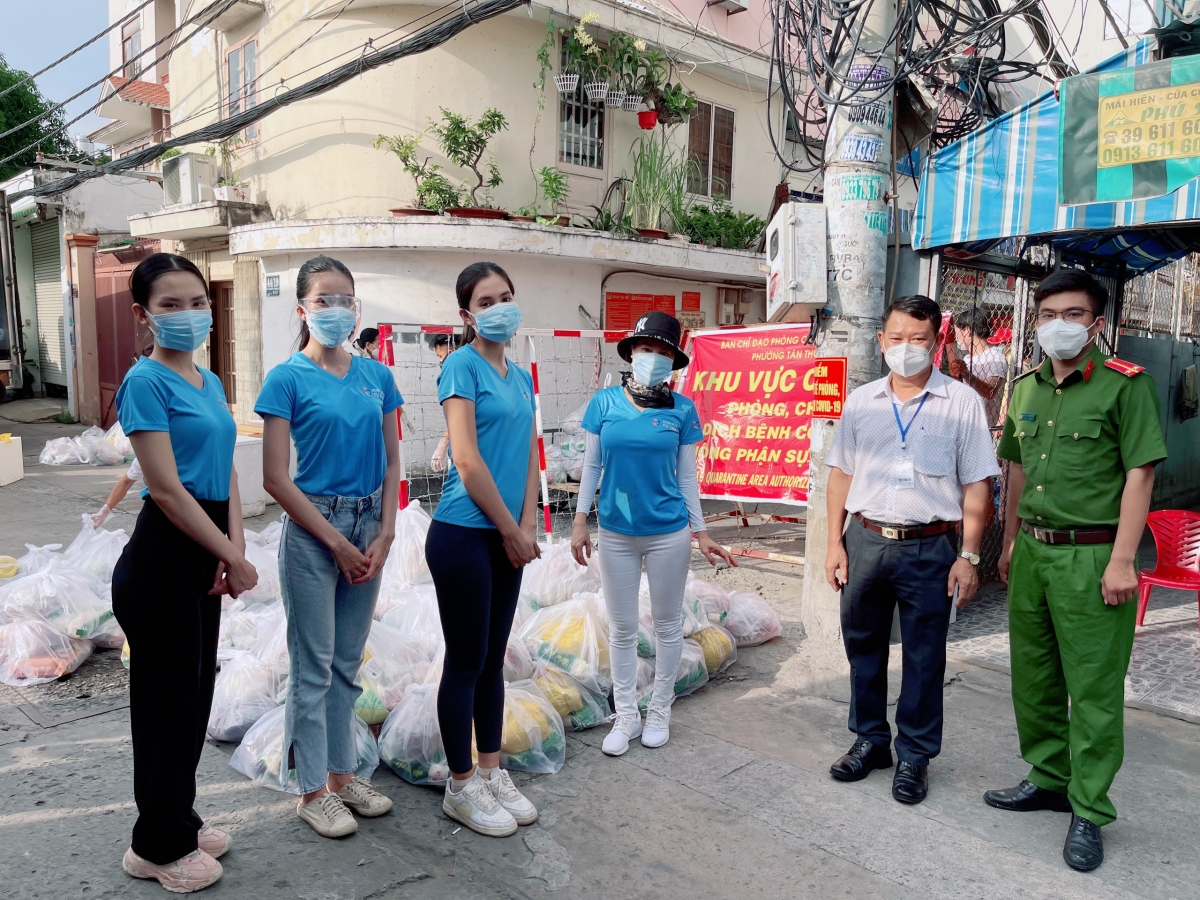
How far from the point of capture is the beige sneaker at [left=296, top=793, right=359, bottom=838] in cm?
285

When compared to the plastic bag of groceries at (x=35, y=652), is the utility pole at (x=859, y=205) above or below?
above

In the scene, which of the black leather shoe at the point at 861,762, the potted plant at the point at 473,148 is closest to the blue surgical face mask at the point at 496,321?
the black leather shoe at the point at 861,762

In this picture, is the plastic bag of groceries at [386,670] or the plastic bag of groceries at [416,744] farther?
the plastic bag of groceries at [386,670]

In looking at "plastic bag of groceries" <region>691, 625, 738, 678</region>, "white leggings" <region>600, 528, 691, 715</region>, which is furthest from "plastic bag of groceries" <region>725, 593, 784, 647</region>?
"white leggings" <region>600, 528, 691, 715</region>

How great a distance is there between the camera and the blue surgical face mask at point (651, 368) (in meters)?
3.58

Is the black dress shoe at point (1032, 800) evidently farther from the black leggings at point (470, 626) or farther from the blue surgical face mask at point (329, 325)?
the blue surgical face mask at point (329, 325)

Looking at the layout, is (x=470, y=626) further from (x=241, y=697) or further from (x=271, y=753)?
(x=241, y=697)

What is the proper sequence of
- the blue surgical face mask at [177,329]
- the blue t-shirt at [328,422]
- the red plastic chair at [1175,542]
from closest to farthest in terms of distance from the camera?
the blue surgical face mask at [177,329], the blue t-shirt at [328,422], the red plastic chair at [1175,542]

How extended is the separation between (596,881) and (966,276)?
15.7 ft

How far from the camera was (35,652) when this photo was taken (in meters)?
4.18

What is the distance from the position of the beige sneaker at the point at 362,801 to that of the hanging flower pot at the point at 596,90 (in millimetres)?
9679

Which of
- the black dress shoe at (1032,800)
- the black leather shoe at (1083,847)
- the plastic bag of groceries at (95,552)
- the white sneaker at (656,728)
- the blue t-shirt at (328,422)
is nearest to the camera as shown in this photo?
the blue t-shirt at (328,422)

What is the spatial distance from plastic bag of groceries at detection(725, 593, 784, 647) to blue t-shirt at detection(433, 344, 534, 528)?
2.21m

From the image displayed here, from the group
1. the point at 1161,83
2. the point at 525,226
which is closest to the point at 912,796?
the point at 1161,83
